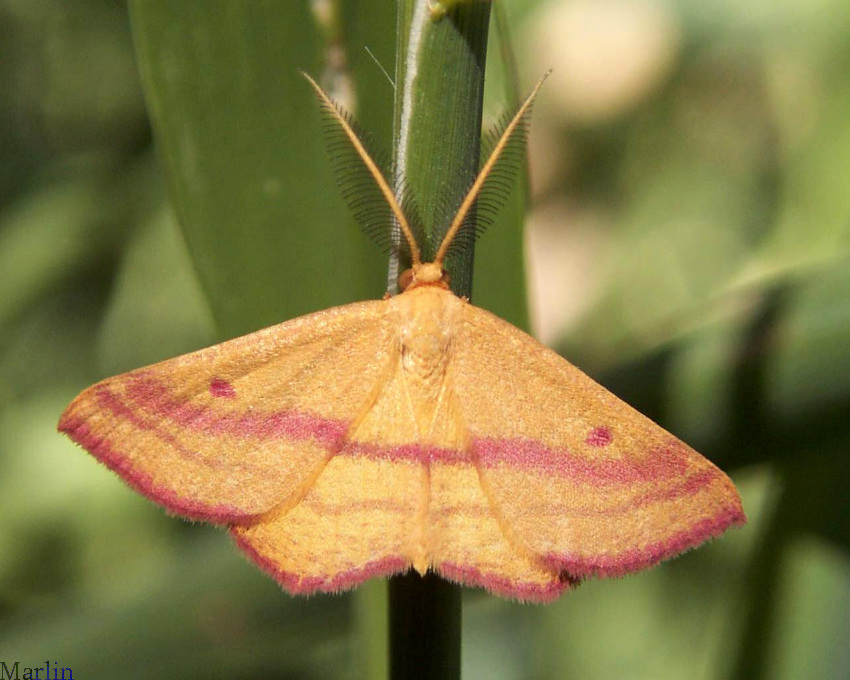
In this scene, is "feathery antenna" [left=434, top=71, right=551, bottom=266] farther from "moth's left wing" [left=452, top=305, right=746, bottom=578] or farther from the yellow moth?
"moth's left wing" [left=452, top=305, right=746, bottom=578]

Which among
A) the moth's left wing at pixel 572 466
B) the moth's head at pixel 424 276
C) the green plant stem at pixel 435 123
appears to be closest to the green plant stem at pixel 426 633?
the green plant stem at pixel 435 123

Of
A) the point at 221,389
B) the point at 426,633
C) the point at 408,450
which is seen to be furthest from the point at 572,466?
the point at 221,389

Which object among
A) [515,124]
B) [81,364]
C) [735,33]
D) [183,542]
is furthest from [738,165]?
[81,364]

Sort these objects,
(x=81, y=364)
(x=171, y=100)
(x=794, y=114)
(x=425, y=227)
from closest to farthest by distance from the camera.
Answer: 1. (x=425, y=227)
2. (x=171, y=100)
3. (x=794, y=114)
4. (x=81, y=364)

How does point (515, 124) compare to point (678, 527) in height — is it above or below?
above

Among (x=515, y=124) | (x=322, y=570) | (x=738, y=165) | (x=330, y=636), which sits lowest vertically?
(x=330, y=636)

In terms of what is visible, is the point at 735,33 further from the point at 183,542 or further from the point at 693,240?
the point at 183,542
